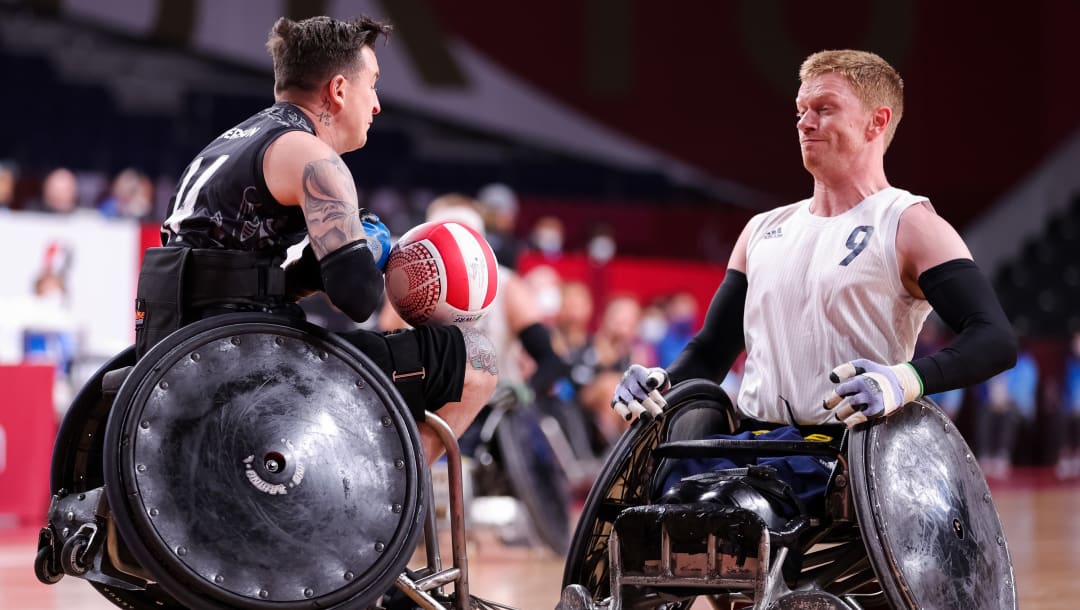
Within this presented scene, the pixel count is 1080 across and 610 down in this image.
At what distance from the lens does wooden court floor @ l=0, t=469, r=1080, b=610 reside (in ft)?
14.6

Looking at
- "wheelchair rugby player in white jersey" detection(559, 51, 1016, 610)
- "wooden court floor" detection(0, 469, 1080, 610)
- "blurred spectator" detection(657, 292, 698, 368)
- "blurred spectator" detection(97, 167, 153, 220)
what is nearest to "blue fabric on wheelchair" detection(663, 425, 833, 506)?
"wheelchair rugby player in white jersey" detection(559, 51, 1016, 610)

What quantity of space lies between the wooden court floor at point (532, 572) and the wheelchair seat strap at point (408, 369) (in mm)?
1475

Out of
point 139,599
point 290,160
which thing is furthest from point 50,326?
point 290,160

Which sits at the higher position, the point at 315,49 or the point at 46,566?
the point at 315,49

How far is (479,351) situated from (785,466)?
0.74 metres

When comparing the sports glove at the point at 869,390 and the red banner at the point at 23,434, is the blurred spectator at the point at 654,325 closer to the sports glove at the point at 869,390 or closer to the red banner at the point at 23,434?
the red banner at the point at 23,434

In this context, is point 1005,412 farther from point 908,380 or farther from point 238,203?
point 238,203

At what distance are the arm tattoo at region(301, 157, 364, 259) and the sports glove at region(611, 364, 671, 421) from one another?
0.72 m

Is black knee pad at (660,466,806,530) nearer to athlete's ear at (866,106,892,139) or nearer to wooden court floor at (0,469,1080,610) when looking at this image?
athlete's ear at (866,106,892,139)

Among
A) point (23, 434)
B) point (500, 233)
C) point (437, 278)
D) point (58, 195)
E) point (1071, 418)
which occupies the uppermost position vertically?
point (58, 195)

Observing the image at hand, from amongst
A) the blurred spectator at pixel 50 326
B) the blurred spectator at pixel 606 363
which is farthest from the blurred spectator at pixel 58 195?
the blurred spectator at pixel 606 363

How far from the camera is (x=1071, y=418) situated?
548 inches

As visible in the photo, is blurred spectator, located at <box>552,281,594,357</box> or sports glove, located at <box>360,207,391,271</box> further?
blurred spectator, located at <box>552,281,594,357</box>

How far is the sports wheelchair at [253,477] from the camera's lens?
2578 millimetres
